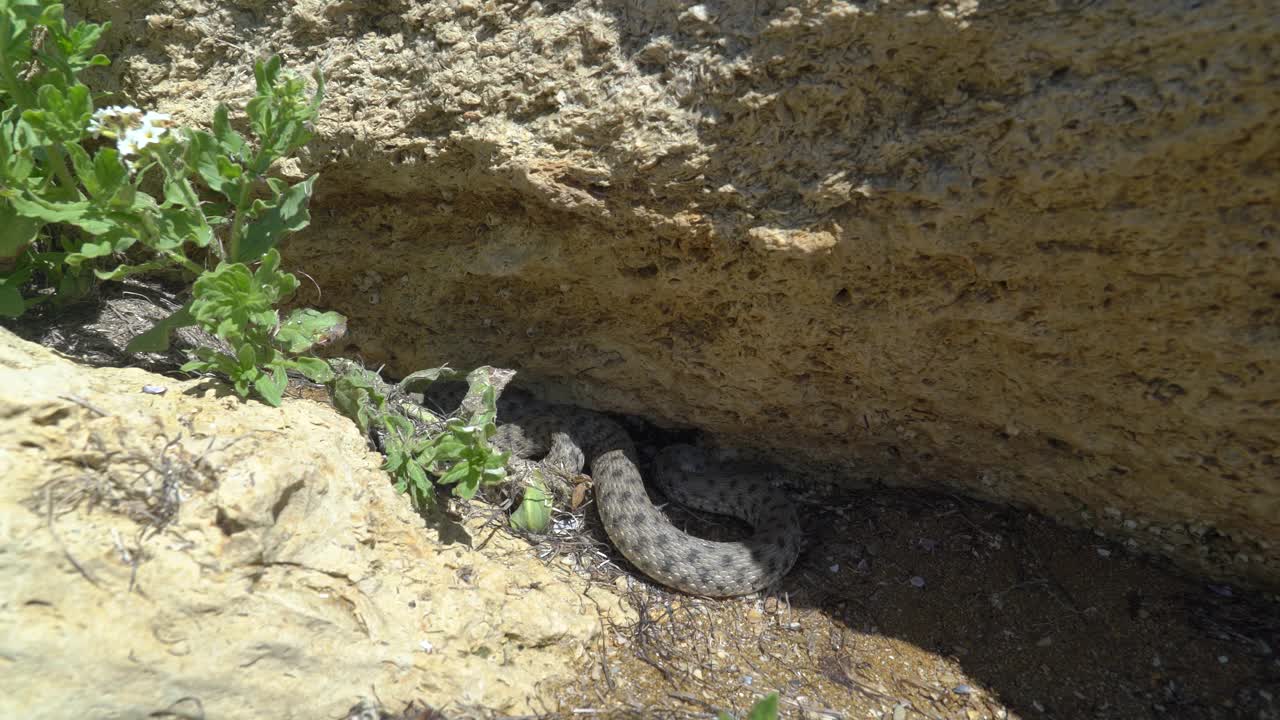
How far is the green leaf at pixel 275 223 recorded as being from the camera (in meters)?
3.14

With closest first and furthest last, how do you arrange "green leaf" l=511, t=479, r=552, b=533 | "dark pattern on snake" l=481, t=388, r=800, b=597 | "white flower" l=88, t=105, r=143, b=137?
1. "white flower" l=88, t=105, r=143, b=137
2. "green leaf" l=511, t=479, r=552, b=533
3. "dark pattern on snake" l=481, t=388, r=800, b=597

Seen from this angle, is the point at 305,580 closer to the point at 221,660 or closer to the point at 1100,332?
the point at 221,660

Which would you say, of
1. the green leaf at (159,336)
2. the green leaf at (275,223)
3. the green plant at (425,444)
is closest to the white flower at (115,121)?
the green leaf at (275,223)

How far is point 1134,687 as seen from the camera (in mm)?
3227

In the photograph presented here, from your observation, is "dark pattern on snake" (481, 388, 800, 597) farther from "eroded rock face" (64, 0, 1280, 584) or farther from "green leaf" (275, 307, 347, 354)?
"green leaf" (275, 307, 347, 354)

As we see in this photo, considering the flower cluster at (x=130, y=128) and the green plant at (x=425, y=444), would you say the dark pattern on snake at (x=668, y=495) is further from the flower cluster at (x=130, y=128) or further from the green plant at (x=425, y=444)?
the flower cluster at (x=130, y=128)

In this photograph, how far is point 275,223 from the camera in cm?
318

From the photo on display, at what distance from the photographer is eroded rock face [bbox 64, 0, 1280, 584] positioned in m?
2.60

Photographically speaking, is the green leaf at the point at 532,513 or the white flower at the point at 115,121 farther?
the green leaf at the point at 532,513

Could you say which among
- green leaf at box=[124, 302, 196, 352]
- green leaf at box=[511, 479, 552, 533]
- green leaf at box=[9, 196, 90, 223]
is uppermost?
green leaf at box=[9, 196, 90, 223]

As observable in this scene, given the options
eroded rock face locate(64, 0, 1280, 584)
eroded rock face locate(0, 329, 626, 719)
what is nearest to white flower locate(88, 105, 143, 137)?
eroded rock face locate(0, 329, 626, 719)

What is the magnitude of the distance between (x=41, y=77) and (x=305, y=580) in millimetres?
2466

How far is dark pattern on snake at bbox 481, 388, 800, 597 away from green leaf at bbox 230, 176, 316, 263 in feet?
5.86

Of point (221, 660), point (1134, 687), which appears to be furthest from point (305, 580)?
point (1134, 687)
